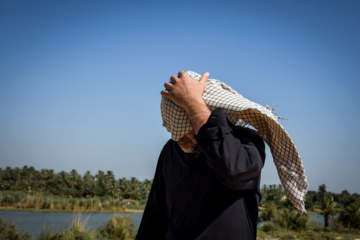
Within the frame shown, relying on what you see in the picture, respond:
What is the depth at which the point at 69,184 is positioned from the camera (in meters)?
53.9

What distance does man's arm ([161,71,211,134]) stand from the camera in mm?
1231

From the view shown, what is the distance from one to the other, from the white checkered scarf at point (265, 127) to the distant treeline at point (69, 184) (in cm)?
4974

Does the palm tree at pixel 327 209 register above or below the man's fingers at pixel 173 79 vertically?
below

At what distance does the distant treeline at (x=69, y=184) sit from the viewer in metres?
48.0

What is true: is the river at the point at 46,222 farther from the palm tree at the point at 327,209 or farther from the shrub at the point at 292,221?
the palm tree at the point at 327,209

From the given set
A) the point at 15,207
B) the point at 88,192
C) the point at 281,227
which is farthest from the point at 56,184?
the point at 281,227

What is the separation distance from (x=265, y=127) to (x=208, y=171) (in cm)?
32

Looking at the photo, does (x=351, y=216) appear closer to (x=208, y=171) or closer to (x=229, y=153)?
(x=208, y=171)

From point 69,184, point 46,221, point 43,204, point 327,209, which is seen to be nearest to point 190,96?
point 46,221

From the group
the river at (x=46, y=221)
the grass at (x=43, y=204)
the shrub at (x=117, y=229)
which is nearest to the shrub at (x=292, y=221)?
the river at (x=46, y=221)

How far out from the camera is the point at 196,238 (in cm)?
122

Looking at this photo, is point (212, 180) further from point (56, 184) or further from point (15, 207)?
point (56, 184)

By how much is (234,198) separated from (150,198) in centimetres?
62

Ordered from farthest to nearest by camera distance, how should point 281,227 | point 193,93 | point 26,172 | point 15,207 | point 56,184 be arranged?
point 26,172, point 56,184, point 15,207, point 281,227, point 193,93
